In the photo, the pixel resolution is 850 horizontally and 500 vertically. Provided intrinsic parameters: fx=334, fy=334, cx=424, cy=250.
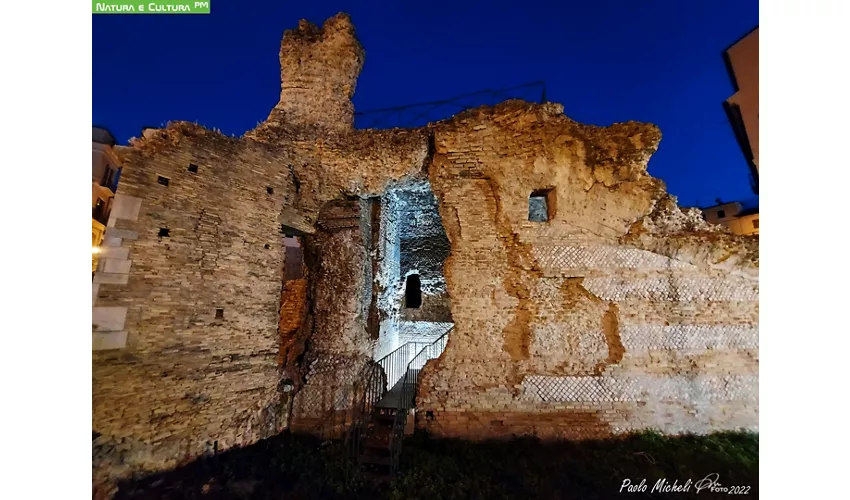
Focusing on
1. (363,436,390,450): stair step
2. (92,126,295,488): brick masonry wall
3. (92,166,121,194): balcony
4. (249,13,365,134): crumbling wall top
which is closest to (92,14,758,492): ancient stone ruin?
(92,126,295,488): brick masonry wall

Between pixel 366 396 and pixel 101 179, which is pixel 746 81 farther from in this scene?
pixel 101 179

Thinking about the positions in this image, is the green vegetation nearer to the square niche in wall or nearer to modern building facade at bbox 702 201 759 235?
the square niche in wall

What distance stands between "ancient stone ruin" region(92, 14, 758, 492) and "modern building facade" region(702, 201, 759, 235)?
8.43 meters

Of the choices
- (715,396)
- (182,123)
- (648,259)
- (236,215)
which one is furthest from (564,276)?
(182,123)

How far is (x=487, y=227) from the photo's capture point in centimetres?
535

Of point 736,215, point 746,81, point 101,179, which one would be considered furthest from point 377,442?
point 736,215

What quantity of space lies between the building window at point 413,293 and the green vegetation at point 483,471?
5468 mm

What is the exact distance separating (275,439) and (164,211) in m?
3.75

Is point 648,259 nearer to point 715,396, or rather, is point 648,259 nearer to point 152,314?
point 715,396

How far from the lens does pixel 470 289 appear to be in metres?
5.22

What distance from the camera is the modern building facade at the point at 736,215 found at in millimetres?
11641

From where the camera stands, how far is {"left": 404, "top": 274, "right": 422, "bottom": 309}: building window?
10.2 m

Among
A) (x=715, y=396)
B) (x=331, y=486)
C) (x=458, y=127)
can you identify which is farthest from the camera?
(x=458, y=127)

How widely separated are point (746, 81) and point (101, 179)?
8.86 m
